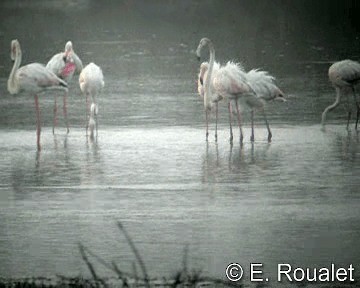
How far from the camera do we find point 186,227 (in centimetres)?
998

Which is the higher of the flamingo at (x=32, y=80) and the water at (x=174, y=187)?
the flamingo at (x=32, y=80)


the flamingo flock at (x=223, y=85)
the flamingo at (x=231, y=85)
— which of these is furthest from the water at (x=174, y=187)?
the flamingo at (x=231, y=85)

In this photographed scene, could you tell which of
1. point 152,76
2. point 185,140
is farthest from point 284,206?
point 152,76

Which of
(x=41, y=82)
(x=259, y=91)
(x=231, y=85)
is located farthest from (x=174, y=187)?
(x=41, y=82)

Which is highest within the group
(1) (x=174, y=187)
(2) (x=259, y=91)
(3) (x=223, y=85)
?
(3) (x=223, y=85)

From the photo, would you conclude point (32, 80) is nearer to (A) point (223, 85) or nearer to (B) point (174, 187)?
(A) point (223, 85)

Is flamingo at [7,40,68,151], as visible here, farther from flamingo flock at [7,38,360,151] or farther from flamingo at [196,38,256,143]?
flamingo at [196,38,256,143]

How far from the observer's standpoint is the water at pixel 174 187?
9023mm

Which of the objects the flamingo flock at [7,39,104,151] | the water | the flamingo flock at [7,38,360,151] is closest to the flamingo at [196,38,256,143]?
the flamingo flock at [7,38,360,151]

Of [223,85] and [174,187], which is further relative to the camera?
[223,85]

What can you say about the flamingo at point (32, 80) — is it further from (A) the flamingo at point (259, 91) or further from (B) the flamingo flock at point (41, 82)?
(A) the flamingo at point (259, 91)

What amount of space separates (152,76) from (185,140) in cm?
819

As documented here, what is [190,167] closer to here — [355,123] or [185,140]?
[185,140]

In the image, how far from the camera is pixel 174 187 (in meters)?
12.0
